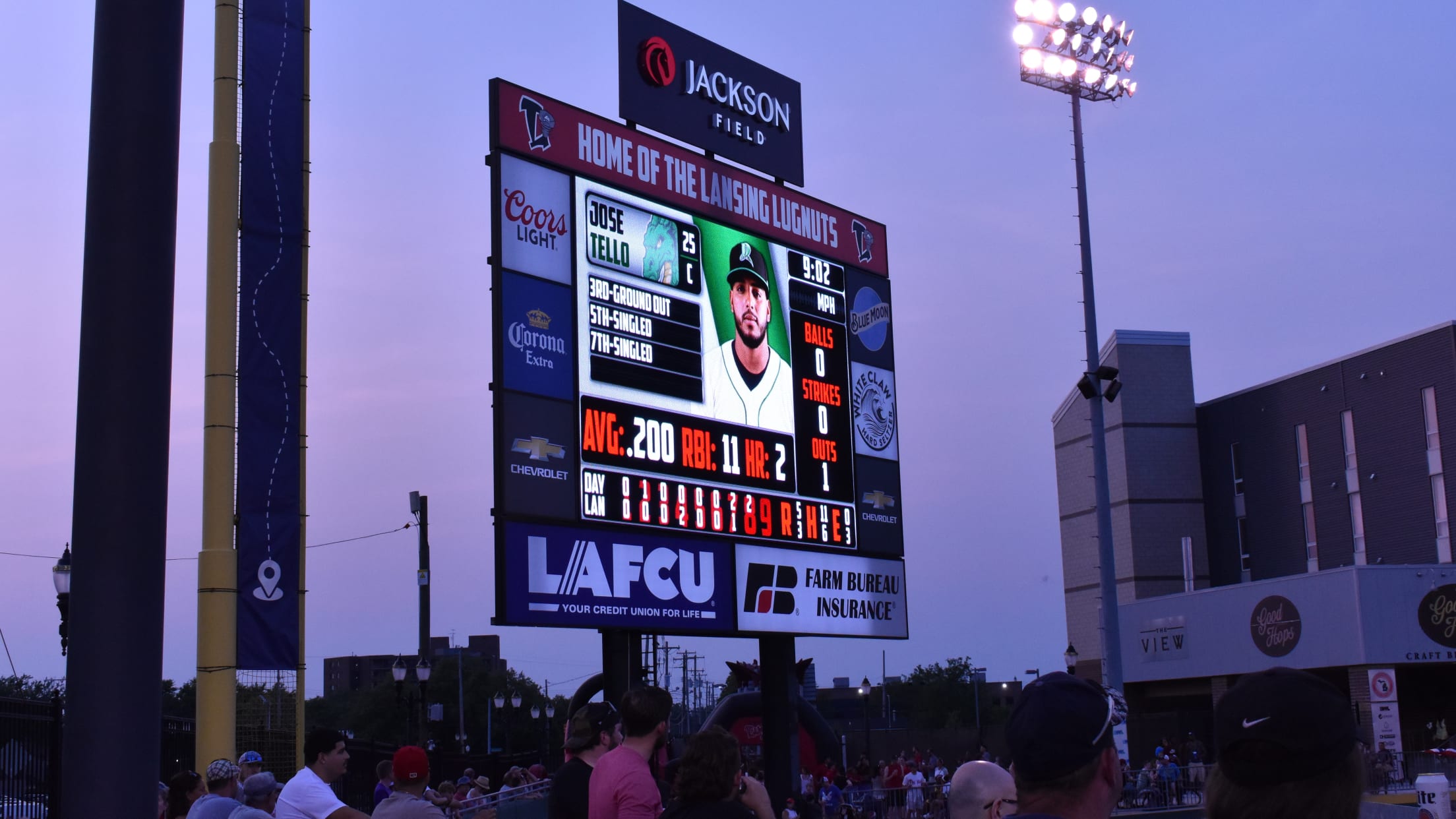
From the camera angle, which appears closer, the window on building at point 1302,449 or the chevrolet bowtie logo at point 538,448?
the chevrolet bowtie logo at point 538,448

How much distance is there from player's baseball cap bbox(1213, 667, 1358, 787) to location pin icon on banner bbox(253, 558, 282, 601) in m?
13.5

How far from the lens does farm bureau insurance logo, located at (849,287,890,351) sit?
1758 centimetres

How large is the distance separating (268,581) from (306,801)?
8.16 meters

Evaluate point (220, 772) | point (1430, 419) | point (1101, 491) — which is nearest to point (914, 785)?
point (1101, 491)

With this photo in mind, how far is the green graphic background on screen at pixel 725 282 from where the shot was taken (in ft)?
51.0

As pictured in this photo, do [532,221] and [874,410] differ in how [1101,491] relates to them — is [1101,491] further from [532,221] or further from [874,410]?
[532,221]

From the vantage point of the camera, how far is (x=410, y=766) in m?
6.24

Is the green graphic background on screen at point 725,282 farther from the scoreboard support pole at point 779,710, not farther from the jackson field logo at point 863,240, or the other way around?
the scoreboard support pole at point 779,710

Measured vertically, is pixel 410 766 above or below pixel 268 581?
below

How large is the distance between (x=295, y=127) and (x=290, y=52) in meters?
0.86

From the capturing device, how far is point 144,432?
3.84 metres

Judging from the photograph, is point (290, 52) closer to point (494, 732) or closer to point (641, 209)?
point (641, 209)

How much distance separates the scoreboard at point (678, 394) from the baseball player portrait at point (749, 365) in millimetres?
26

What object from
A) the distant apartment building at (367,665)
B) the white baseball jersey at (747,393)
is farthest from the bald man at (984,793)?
the distant apartment building at (367,665)
